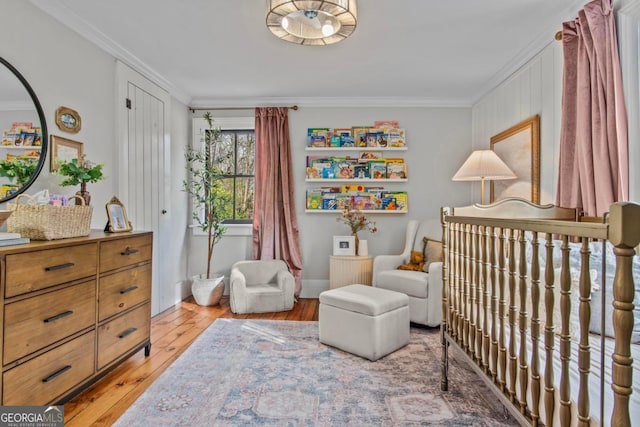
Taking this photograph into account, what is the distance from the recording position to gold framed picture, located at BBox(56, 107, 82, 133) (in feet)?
7.47

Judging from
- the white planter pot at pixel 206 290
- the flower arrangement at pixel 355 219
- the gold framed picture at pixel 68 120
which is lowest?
the white planter pot at pixel 206 290

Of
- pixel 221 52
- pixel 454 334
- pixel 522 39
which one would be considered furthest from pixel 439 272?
pixel 221 52

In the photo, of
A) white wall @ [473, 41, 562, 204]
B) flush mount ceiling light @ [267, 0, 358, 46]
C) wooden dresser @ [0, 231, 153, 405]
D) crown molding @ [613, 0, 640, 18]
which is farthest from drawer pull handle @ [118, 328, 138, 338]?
crown molding @ [613, 0, 640, 18]

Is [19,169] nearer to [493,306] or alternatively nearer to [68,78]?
[68,78]

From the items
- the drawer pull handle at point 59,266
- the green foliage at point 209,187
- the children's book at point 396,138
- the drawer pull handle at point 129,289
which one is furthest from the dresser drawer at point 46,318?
the children's book at point 396,138

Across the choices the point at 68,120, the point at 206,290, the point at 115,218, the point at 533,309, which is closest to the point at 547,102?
the point at 533,309

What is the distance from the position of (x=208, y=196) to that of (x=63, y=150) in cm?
187

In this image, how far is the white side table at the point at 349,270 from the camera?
374cm

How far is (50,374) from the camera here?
1.64 meters

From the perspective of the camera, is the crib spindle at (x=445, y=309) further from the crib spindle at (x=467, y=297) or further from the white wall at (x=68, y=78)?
the white wall at (x=68, y=78)

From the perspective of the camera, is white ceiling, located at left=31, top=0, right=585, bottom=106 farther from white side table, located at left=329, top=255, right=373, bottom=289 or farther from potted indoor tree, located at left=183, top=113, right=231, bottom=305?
white side table, located at left=329, top=255, right=373, bottom=289

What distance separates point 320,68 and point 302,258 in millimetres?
2190

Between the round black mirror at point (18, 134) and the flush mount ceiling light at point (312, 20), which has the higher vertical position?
the flush mount ceiling light at point (312, 20)

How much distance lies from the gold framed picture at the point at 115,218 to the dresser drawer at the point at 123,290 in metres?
0.30
